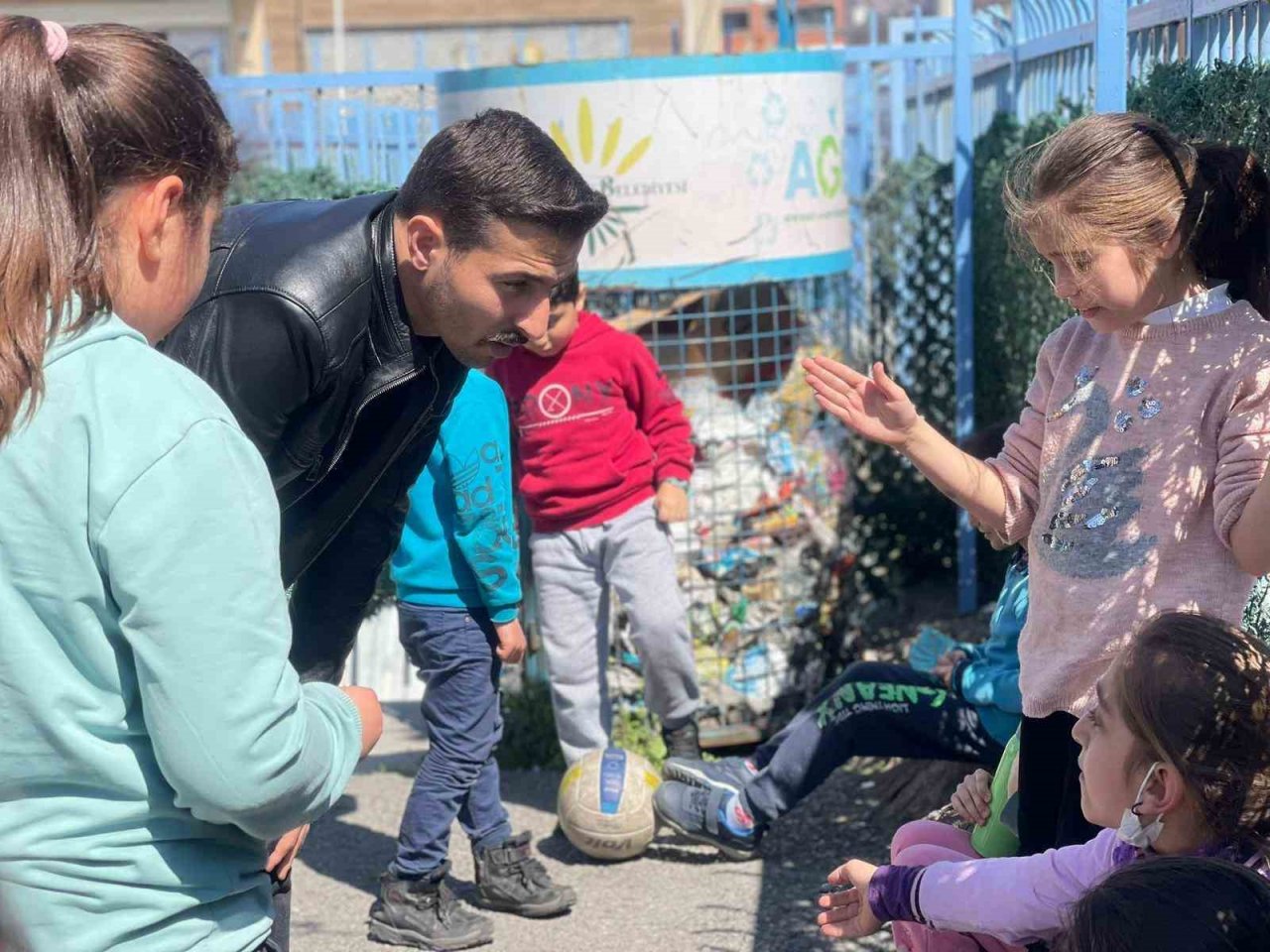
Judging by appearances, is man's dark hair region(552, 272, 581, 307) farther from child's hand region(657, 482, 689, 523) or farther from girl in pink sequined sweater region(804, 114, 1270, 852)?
girl in pink sequined sweater region(804, 114, 1270, 852)

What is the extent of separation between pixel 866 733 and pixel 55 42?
3001 mm

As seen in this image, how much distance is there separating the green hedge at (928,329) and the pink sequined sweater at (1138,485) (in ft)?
8.95

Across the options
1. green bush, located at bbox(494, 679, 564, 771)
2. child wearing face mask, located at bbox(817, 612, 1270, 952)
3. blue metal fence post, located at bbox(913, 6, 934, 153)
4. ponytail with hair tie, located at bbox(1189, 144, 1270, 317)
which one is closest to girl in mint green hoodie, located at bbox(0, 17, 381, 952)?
child wearing face mask, located at bbox(817, 612, 1270, 952)

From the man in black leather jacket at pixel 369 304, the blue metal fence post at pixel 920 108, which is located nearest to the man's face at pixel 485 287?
the man in black leather jacket at pixel 369 304

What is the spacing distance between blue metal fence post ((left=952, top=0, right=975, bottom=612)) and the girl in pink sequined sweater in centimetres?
337

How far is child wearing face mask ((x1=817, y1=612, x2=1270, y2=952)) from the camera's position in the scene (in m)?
2.18

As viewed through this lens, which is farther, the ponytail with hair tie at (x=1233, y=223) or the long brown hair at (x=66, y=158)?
the ponytail with hair tie at (x=1233, y=223)

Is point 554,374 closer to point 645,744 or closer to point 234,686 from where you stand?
point 645,744

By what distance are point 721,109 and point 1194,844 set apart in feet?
11.0

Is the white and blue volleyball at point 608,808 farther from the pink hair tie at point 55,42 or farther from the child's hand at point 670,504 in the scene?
the pink hair tie at point 55,42

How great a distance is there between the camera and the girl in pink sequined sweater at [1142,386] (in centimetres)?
253

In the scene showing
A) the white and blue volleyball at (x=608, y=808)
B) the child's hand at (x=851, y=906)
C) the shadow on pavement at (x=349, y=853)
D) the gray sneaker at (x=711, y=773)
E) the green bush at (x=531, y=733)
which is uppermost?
the child's hand at (x=851, y=906)

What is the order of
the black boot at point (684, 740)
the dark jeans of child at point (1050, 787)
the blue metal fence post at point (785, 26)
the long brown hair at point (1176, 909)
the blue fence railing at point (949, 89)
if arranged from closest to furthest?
the long brown hair at point (1176, 909) → the dark jeans of child at point (1050, 787) → the blue fence railing at point (949, 89) → the black boot at point (684, 740) → the blue metal fence post at point (785, 26)

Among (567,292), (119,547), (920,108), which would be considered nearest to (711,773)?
(567,292)
